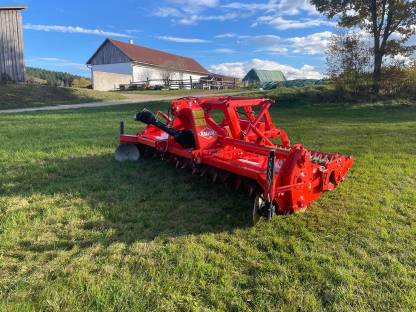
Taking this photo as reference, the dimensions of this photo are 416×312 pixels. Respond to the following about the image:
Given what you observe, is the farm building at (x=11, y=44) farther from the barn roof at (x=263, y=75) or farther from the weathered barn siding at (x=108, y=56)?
the barn roof at (x=263, y=75)

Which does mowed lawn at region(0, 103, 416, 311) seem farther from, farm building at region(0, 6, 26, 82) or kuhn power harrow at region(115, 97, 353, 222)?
farm building at region(0, 6, 26, 82)

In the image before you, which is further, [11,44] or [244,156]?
[11,44]

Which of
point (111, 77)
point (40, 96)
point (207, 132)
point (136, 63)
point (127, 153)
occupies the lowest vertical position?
point (127, 153)

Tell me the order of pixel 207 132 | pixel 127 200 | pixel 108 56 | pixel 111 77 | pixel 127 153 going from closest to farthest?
pixel 127 200 < pixel 207 132 < pixel 127 153 < pixel 111 77 < pixel 108 56

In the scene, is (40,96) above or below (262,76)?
below

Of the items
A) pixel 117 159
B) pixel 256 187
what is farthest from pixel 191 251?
pixel 117 159

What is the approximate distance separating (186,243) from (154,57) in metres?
50.1

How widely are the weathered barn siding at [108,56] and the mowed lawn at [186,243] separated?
44032 mm

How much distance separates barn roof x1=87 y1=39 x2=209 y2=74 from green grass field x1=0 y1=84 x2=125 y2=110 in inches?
968

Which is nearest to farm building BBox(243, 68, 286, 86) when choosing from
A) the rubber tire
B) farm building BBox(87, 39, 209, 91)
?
farm building BBox(87, 39, 209, 91)

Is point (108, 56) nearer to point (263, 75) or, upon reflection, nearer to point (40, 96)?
point (263, 75)

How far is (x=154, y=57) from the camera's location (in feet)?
168

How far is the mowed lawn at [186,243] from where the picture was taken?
273 cm

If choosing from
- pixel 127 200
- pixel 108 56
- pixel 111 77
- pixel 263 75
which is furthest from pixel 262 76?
pixel 127 200
